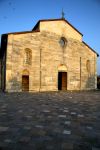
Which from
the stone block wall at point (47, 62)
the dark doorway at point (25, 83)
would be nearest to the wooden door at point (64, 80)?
the stone block wall at point (47, 62)

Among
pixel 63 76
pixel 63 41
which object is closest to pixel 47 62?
pixel 63 76

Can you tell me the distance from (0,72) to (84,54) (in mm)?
12032

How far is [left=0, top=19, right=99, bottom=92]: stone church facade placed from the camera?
2086 centimetres

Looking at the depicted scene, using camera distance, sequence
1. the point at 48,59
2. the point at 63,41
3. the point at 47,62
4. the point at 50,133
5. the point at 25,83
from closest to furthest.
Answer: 1. the point at 50,133
2. the point at 25,83
3. the point at 47,62
4. the point at 48,59
5. the point at 63,41

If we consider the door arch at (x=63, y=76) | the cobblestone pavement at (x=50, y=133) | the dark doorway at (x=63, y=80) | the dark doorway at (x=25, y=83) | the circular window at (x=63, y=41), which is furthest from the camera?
the circular window at (x=63, y=41)

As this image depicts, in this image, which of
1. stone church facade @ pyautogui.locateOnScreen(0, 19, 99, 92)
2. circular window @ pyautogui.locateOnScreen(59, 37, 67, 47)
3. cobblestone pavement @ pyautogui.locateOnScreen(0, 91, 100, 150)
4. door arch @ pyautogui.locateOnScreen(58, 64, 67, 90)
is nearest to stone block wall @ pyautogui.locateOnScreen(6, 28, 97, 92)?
stone church facade @ pyautogui.locateOnScreen(0, 19, 99, 92)

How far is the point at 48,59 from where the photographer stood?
23.0 m

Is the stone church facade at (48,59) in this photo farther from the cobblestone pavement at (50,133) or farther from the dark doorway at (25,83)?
the cobblestone pavement at (50,133)

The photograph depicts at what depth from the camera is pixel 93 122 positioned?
23.1ft

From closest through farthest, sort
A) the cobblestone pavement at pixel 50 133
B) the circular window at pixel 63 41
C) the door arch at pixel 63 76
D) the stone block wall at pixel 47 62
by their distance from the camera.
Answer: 1. the cobblestone pavement at pixel 50 133
2. the stone block wall at pixel 47 62
3. the door arch at pixel 63 76
4. the circular window at pixel 63 41

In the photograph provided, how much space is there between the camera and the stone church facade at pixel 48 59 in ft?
68.4

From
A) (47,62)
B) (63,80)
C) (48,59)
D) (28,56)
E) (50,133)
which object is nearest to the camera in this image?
(50,133)

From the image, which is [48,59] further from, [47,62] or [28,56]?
[28,56]

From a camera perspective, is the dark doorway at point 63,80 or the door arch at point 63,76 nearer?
the door arch at point 63,76
